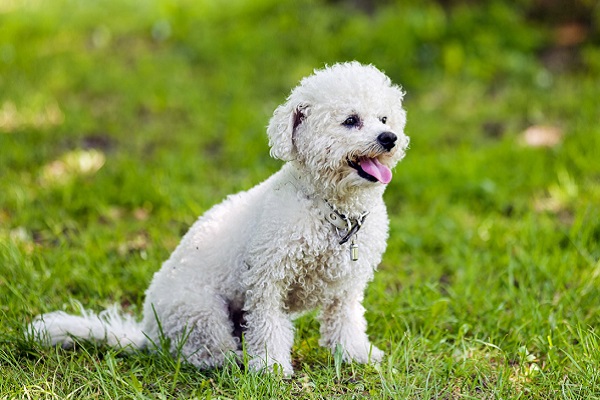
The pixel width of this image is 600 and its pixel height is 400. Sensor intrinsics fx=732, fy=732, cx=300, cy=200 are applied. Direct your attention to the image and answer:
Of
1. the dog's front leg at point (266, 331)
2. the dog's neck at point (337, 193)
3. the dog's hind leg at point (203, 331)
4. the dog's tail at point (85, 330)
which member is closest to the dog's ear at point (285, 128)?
the dog's neck at point (337, 193)

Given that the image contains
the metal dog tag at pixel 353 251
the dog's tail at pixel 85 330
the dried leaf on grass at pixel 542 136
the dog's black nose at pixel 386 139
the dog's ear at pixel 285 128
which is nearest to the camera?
the dog's black nose at pixel 386 139

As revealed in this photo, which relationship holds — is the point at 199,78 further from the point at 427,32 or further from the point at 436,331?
the point at 436,331

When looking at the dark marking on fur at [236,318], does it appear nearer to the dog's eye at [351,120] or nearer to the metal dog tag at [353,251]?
the metal dog tag at [353,251]

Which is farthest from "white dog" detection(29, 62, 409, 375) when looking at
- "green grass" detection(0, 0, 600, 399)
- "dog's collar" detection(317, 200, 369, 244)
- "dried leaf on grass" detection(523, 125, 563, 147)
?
"dried leaf on grass" detection(523, 125, 563, 147)

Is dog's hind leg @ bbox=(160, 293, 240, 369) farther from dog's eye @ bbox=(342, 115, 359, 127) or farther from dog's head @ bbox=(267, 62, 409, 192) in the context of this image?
dog's eye @ bbox=(342, 115, 359, 127)

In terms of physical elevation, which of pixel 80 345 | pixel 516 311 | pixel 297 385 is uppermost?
pixel 80 345

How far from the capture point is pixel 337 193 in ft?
9.28

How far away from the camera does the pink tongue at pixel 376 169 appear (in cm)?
274

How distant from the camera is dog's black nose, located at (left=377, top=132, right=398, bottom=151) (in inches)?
106

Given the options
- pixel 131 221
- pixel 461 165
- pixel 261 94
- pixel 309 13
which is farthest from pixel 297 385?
pixel 309 13

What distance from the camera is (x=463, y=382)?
2.91 m

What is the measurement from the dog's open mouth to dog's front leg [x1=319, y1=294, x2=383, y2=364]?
60 cm

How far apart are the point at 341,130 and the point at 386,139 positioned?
178 millimetres

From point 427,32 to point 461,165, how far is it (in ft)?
7.29
